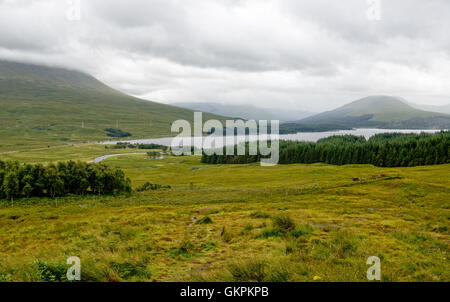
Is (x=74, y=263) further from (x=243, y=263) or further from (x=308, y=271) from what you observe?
(x=308, y=271)

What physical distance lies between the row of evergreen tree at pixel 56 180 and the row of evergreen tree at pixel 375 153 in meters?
91.7

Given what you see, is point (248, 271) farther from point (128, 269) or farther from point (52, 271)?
point (52, 271)

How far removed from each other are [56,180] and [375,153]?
119224mm

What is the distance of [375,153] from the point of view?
11181 centimetres

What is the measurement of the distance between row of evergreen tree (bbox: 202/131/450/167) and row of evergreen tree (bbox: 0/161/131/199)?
91750mm

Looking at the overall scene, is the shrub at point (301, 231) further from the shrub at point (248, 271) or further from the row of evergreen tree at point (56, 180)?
the row of evergreen tree at point (56, 180)

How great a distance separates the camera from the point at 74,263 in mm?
8781

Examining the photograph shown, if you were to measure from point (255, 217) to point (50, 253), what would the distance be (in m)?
14.4

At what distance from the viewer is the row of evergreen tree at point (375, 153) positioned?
3782 inches

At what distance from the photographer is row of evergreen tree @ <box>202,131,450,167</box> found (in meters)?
96.1

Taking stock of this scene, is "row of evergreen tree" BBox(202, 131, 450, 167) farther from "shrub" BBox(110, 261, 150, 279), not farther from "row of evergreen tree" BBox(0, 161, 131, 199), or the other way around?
A: "shrub" BBox(110, 261, 150, 279)
